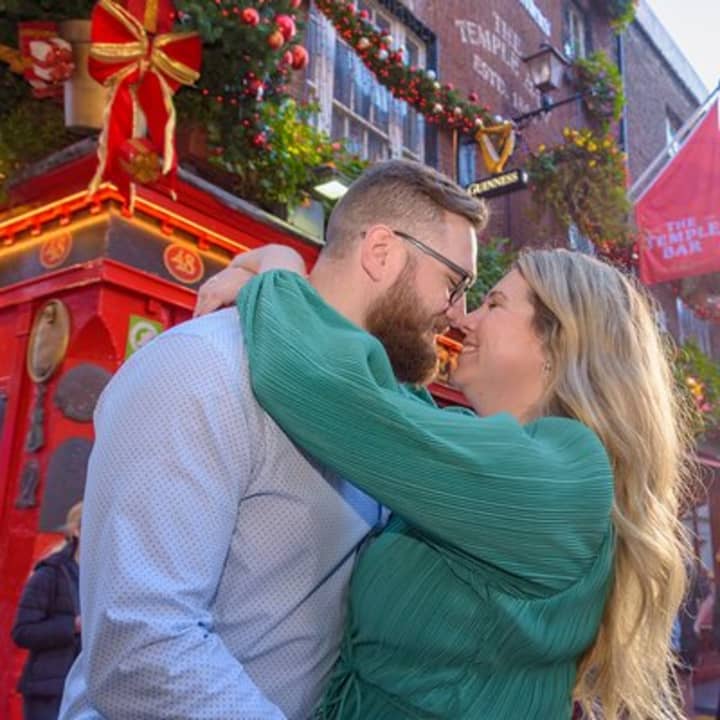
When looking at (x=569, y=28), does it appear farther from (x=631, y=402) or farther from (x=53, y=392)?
(x=631, y=402)

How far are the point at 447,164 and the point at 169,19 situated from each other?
5.58 m

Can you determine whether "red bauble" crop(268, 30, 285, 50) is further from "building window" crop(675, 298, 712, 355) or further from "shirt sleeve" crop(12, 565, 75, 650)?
"building window" crop(675, 298, 712, 355)

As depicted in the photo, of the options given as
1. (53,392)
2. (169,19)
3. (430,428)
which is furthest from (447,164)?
(430,428)

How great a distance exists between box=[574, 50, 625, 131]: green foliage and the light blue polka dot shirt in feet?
42.8

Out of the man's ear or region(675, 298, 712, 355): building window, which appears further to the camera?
region(675, 298, 712, 355): building window

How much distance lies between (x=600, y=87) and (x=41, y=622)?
39.9 feet

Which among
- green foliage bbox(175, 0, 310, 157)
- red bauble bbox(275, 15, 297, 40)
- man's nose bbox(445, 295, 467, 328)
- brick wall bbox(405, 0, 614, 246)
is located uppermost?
brick wall bbox(405, 0, 614, 246)

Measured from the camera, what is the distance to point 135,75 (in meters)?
5.35

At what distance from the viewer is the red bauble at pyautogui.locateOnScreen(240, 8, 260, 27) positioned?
5438mm

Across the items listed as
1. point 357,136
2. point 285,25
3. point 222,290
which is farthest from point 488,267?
point 222,290

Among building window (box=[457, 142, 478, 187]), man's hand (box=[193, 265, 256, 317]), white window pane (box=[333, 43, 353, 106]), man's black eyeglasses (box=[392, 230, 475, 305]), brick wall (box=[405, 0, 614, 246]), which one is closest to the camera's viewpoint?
man's hand (box=[193, 265, 256, 317])

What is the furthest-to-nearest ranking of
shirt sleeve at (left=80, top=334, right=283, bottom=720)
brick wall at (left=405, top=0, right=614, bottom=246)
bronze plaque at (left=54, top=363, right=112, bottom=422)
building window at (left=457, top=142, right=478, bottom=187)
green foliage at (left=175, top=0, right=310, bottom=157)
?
1. brick wall at (left=405, top=0, right=614, bottom=246)
2. building window at (left=457, top=142, right=478, bottom=187)
3. bronze plaque at (left=54, top=363, right=112, bottom=422)
4. green foliage at (left=175, top=0, right=310, bottom=157)
5. shirt sleeve at (left=80, top=334, right=283, bottom=720)

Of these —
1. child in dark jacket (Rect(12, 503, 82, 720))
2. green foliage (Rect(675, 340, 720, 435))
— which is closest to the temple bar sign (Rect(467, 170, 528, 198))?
green foliage (Rect(675, 340, 720, 435))

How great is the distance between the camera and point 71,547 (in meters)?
4.80
